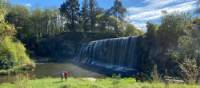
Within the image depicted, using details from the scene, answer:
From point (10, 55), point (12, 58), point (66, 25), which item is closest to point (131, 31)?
point (66, 25)

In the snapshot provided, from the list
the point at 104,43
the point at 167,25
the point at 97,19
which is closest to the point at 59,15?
the point at 97,19

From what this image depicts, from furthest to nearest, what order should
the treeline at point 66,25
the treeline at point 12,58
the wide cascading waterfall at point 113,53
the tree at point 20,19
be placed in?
the tree at point 20,19, the treeline at point 66,25, the wide cascading waterfall at point 113,53, the treeline at point 12,58

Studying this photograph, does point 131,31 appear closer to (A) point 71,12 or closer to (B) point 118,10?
(B) point 118,10

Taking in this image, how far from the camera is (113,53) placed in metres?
69.0

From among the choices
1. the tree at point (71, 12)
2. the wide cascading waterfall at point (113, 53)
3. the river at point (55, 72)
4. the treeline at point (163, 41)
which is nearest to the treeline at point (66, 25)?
the tree at point (71, 12)

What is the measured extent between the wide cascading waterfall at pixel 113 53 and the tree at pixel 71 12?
2725 cm

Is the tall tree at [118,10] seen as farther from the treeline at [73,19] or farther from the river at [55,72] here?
the river at [55,72]

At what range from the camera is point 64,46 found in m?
103

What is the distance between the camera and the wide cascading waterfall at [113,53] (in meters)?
62.3

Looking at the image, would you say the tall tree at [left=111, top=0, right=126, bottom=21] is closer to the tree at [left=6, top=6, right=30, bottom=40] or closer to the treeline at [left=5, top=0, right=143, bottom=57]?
the treeline at [left=5, top=0, right=143, bottom=57]

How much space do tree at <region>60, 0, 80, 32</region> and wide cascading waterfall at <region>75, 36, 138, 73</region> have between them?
2725cm

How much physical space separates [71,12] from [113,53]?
45386 mm

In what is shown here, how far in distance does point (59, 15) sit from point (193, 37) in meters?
90.4

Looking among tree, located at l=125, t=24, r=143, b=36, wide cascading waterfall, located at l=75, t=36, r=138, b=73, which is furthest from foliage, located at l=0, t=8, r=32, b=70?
tree, located at l=125, t=24, r=143, b=36
